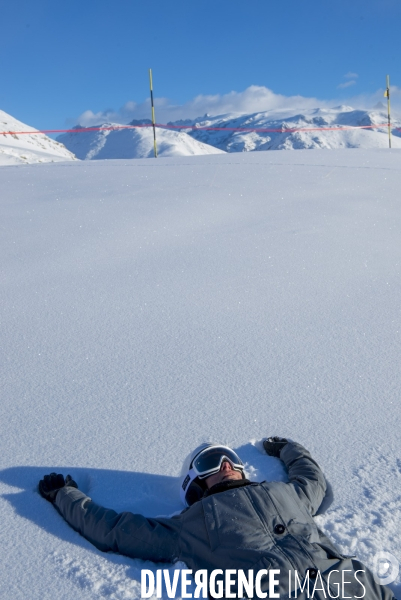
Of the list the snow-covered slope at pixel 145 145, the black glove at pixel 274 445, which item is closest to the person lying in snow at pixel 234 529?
the black glove at pixel 274 445

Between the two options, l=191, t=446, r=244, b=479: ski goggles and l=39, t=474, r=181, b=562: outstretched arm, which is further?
l=191, t=446, r=244, b=479: ski goggles

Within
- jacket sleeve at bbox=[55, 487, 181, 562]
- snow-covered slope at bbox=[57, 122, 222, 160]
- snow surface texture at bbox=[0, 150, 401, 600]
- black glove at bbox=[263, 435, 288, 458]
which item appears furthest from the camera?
snow-covered slope at bbox=[57, 122, 222, 160]

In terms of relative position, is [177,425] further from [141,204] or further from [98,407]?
[141,204]

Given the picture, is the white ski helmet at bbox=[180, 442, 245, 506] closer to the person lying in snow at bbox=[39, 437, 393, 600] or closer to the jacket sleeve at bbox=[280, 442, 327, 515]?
the person lying in snow at bbox=[39, 437, 393, 600]

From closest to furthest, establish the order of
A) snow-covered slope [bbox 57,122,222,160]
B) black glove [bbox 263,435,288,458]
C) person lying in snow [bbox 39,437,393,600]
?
person lying in snow [bbox 39,437,393,600], black glove [bbox 263,435,288,458], snow-covered slope [bbox 57,122,222,160]

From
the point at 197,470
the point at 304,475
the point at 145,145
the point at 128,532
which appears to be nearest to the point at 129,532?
the point at 128,532

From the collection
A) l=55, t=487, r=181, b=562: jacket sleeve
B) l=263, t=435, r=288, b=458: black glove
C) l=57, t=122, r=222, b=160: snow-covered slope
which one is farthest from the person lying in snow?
l=57, t=122, r=222, b=160: snow-covered slope

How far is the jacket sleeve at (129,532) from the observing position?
1662 millimetres

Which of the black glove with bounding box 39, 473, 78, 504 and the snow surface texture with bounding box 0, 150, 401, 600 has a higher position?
the snow surface texture with bounding box 0, 150, 401, 600

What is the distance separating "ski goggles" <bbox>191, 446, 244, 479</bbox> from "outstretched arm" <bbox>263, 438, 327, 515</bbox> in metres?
0.19

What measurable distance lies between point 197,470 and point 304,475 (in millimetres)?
417

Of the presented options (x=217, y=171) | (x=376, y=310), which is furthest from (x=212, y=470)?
(x=217, y=171)

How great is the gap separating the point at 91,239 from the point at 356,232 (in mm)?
2505

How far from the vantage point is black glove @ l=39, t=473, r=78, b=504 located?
1.84 meters
